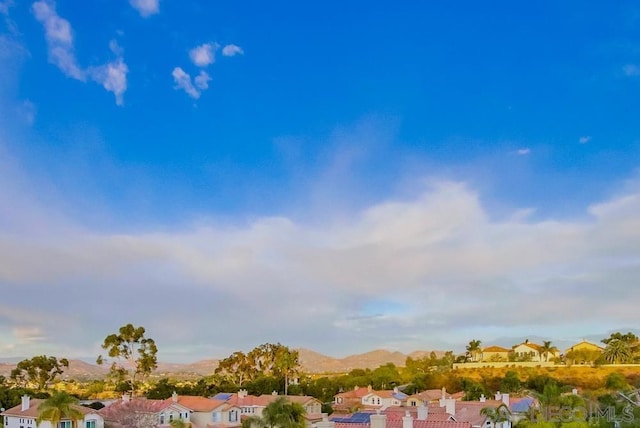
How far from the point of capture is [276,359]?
96250 millimetres

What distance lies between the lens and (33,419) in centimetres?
4919

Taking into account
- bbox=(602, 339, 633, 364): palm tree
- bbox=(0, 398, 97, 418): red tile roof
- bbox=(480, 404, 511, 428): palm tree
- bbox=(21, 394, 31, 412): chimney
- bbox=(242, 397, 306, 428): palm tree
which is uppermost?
bbox=(602, 339, 633, 364): palm tree

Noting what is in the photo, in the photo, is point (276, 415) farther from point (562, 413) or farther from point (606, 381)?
point (606, 381)

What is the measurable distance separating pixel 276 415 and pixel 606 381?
216 feet

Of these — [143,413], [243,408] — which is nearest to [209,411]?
[243,408]

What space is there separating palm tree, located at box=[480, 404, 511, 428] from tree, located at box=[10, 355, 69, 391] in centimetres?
5234

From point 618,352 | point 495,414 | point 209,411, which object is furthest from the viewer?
point 618,352

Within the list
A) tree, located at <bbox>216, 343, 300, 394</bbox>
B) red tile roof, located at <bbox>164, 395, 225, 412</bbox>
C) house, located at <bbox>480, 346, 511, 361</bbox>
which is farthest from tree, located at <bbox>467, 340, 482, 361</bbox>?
red tile roof, located at <bbox>164, 395, 225, 412</bbox>

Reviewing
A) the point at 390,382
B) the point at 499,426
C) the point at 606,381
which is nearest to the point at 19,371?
the point at 390,382

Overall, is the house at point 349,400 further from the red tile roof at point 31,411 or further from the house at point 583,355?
the house at point 583,355

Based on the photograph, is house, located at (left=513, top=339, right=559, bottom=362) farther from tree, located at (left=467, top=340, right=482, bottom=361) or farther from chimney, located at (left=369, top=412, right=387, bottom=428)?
chimney, located at (left=369, top=412, right=387, bottom=428)

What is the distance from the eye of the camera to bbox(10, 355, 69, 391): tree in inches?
3155

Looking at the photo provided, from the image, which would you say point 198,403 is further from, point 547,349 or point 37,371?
point 547,349

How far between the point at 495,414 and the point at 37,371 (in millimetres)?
55030
